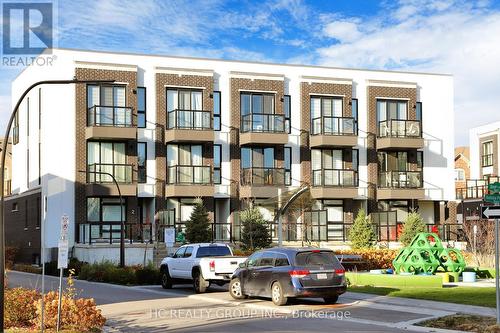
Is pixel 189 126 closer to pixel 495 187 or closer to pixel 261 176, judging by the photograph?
pixel 261 176

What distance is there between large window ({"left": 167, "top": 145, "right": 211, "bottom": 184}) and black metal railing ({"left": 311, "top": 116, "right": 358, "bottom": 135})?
7.88 meters

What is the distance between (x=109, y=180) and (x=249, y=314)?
1029 inches

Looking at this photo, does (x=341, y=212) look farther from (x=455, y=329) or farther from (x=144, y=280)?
(x=455, y=329)

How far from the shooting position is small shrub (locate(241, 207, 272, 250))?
41.3 metres

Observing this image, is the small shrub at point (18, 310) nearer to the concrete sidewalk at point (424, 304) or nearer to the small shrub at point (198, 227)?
the concrete sidewalk at point (424, 304)

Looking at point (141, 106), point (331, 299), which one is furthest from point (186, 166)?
point (331, 299)

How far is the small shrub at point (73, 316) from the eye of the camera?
54.1ft

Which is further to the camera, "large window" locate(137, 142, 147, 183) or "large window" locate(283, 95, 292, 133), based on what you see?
"large window" locate(283, 95, 292, 133)

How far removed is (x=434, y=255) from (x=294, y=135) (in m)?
19.5

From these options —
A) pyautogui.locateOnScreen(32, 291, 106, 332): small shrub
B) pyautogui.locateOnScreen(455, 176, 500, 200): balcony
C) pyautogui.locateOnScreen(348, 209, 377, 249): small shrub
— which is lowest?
pyautogui.locateOnScreen(32, 291, 106, 332): small shrub

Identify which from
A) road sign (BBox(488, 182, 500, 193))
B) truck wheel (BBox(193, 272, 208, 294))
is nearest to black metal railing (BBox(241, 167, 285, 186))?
truck wheel (BBox(193, 272, 208, 294))

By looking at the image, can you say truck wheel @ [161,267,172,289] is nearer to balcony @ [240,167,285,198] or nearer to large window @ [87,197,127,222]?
large window @ [87,197,127,222]

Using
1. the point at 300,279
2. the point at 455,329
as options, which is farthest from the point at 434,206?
the point at 455,329

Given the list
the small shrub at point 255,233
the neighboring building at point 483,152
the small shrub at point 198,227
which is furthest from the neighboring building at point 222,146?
the neighboring building at point 483,152
